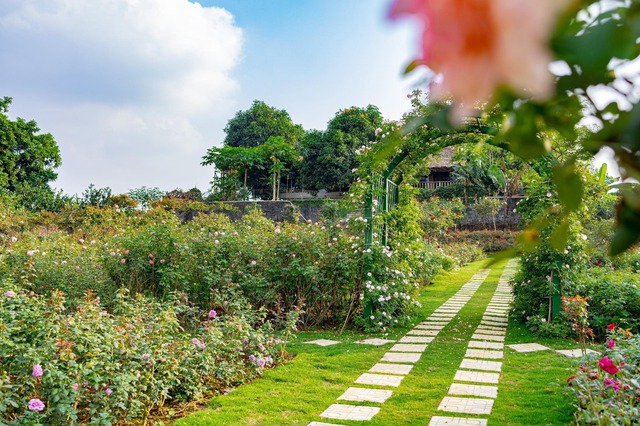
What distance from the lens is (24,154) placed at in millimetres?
24953

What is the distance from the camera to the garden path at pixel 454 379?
11.0 feet

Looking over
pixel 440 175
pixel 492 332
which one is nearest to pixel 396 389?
pixel 492 332

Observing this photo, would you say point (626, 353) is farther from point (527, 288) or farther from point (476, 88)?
point (476, 88)

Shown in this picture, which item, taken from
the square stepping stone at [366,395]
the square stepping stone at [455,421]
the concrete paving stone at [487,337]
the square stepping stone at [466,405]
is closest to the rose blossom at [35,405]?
the square stepping stone at [366,395]

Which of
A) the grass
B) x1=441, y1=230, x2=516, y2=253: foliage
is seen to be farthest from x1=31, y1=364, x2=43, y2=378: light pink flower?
→ x1=441, y1=230, x2=516, y2=253: foliage

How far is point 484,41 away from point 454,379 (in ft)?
14.1

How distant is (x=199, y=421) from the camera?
3166 millimetres

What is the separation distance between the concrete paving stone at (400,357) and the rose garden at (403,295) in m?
0.04

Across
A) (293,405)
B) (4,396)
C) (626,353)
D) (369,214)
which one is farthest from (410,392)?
(369,214)

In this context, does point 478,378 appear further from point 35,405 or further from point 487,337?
point 35,405

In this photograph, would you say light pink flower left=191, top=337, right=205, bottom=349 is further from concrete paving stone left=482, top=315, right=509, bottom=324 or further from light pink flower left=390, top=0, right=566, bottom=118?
concrete paving stone left=482, top=315, right=509, bottom=324

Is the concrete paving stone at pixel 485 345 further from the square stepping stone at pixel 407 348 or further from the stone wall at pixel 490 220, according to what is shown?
the stone wall at pixel 490 220

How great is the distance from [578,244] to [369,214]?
2.51m

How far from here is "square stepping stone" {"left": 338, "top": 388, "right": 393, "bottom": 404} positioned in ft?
11.9
